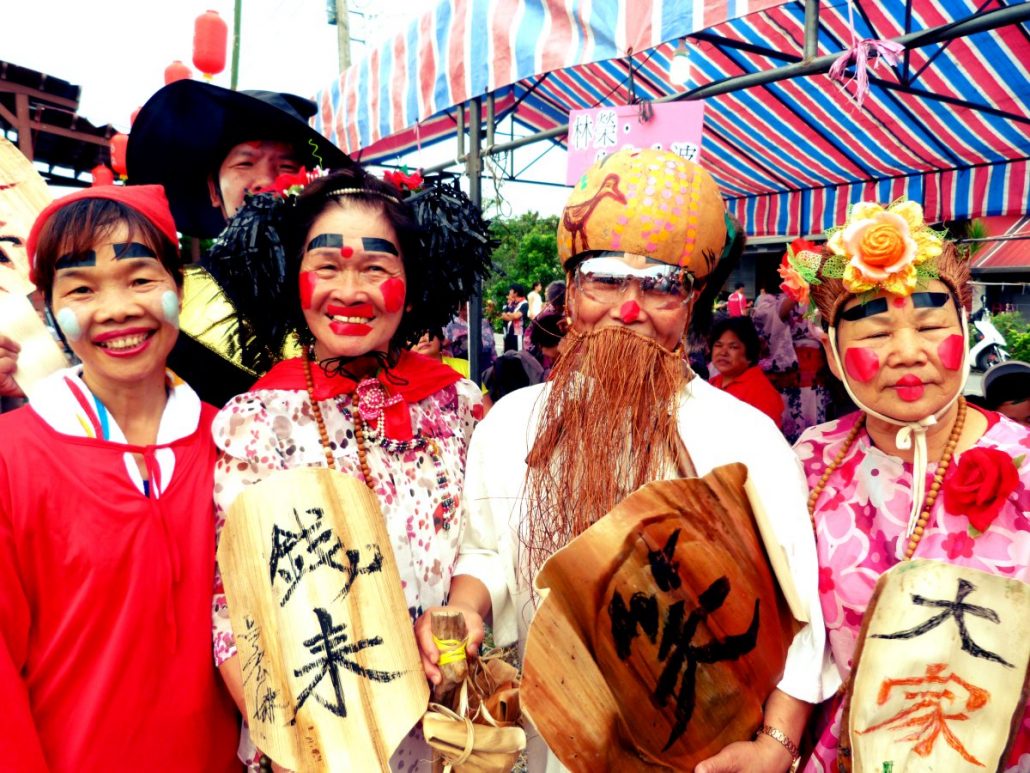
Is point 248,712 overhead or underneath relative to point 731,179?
underneath

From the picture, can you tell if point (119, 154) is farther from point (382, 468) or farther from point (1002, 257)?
point (1002, 257)

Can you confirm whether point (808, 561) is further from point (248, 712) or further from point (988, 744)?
point (248, 712)

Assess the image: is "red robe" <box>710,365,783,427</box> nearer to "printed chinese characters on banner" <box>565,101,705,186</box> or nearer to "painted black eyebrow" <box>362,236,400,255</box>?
"printed chinese characters on banner" <box>565,101,705,186</box>

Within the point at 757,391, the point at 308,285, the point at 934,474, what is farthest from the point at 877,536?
the point at 757,391

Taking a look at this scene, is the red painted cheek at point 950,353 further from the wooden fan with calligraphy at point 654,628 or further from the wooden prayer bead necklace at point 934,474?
the wooden fan with calligraphy at point 654,628

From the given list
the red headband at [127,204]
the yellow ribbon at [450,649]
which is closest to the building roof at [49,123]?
the red headband at [127,204]

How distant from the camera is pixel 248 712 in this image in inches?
57.1

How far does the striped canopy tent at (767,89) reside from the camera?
12.8 feet

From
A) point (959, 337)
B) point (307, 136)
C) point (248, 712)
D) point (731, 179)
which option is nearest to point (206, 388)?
point (307, 136)

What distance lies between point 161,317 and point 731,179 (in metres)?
7.56

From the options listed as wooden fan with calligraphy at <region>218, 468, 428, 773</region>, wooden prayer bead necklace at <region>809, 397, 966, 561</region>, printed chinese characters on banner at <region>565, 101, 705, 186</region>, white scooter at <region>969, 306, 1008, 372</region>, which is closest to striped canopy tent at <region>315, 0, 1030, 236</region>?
printed chinese characters on banner at <region>565, 101, 705, 186</region>

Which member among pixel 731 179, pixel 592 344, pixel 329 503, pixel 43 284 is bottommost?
pixel 329 503

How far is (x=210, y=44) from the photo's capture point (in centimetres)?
297

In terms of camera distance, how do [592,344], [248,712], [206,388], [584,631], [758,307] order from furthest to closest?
[758,307]
[206,388]
[592,344]
[248,712]
[584,631]
